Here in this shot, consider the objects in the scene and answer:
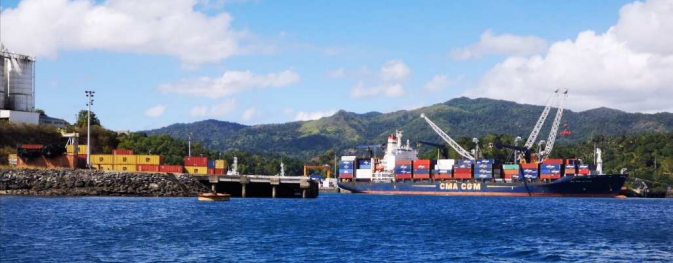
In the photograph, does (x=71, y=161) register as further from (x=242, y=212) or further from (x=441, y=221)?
(x=441, y=221)

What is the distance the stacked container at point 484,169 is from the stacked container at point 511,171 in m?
3.14

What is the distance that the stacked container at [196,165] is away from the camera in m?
130

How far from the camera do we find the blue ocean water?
158 feet

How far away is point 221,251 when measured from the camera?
164 feet

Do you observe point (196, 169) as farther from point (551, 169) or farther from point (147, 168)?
point (551, 169)

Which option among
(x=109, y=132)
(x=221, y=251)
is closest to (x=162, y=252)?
(x=221, y=251)

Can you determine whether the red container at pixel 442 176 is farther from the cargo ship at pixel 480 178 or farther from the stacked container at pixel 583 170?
the stacked container at pixel 583 170

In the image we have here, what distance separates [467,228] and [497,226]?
3.78 meters

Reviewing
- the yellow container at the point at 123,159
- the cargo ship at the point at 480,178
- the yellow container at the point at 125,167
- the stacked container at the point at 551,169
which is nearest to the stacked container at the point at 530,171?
the cargo ship at the point at 480,178

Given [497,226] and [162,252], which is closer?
[162,252]

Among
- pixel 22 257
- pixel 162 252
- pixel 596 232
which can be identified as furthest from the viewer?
pixel 596 232

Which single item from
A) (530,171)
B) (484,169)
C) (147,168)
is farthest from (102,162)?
(530,171)

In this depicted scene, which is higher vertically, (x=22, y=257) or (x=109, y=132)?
(x=109, y=132)

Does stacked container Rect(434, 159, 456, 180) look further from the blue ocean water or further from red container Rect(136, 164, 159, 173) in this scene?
the blue ocean water
